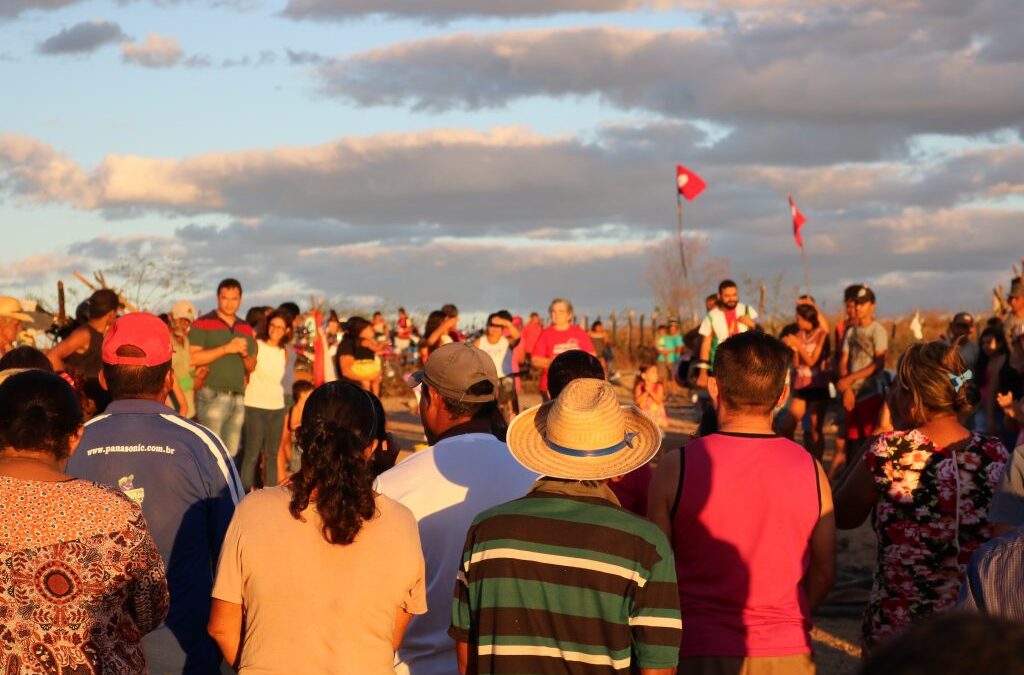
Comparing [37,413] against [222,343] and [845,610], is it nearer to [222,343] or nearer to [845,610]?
[845,610]

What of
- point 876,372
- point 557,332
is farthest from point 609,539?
point 557,332

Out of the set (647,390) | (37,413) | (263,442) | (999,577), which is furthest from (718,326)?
(999,577)

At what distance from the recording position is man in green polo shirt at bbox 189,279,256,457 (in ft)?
39.9

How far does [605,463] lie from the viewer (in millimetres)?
3371

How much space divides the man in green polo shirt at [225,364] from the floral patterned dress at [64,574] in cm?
860

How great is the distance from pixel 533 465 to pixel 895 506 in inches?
64.2

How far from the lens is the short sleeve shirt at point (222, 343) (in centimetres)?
1216

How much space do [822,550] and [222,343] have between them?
9150 millimetres

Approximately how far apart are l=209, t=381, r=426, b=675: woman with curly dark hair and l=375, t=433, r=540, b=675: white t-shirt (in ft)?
1.60

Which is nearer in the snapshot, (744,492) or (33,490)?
(33,490)

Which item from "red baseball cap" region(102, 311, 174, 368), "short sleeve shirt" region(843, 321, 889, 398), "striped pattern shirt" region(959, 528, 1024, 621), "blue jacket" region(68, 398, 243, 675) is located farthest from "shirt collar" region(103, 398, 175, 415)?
"short sleeve shirt" region(843, 321, 889, 398)

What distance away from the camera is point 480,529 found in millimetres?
3254

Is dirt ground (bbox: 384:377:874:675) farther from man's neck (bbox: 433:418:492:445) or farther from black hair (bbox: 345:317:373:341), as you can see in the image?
black hair (bbox: 345:317:373:341)

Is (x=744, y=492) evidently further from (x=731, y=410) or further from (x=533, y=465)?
(x=533, y=465)
